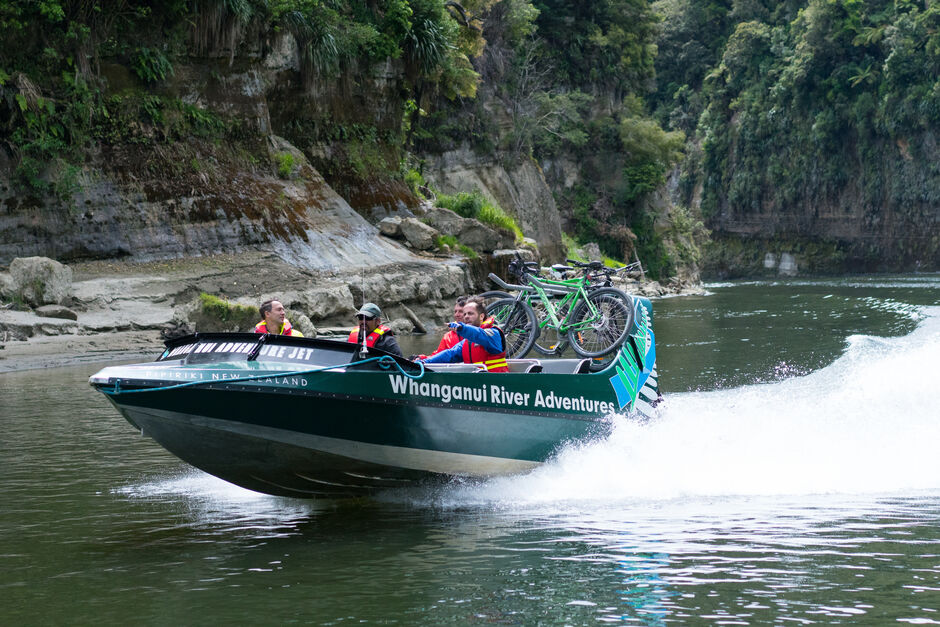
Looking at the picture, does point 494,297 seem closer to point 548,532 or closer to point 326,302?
point 548,532

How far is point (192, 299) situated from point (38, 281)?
147 inches

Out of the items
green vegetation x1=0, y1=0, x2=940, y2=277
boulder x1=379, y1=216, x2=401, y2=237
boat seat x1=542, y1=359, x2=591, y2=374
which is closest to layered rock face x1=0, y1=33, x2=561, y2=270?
green vegetation x1=0, y1=0, x2=940, y2=277

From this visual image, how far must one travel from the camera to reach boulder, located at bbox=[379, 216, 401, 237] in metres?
33.1

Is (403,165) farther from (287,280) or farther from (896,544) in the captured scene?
(896,544)

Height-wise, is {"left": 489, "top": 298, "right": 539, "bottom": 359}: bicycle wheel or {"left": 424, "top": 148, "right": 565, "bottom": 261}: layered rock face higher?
{"left": 424, "top": 148, "right": 565, "bottom": 261}: layered rock face

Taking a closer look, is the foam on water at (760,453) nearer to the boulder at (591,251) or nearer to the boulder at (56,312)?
the boulder at (56,312)

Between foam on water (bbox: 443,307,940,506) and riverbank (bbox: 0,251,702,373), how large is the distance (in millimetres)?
12500

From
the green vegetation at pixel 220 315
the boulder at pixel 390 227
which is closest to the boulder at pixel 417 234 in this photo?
the boulder at pixel 390 227

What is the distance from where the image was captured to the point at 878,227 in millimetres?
81500

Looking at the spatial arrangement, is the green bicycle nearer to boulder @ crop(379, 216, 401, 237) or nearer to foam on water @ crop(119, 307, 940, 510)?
foam on water @ crop(119, 307, 940, 510)

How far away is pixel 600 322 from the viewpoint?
13.2 m

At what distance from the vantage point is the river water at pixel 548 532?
580cm

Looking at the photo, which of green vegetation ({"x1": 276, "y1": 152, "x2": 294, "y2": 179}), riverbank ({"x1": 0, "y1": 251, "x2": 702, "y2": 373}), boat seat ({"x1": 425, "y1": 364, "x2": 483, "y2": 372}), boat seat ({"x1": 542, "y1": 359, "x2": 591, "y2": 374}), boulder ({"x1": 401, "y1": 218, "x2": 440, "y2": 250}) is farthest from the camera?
boulder ({"x1": 401, "y1": 218, "x2": 440, "y2": 250})

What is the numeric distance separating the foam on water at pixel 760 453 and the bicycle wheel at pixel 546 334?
1829 millimetres
